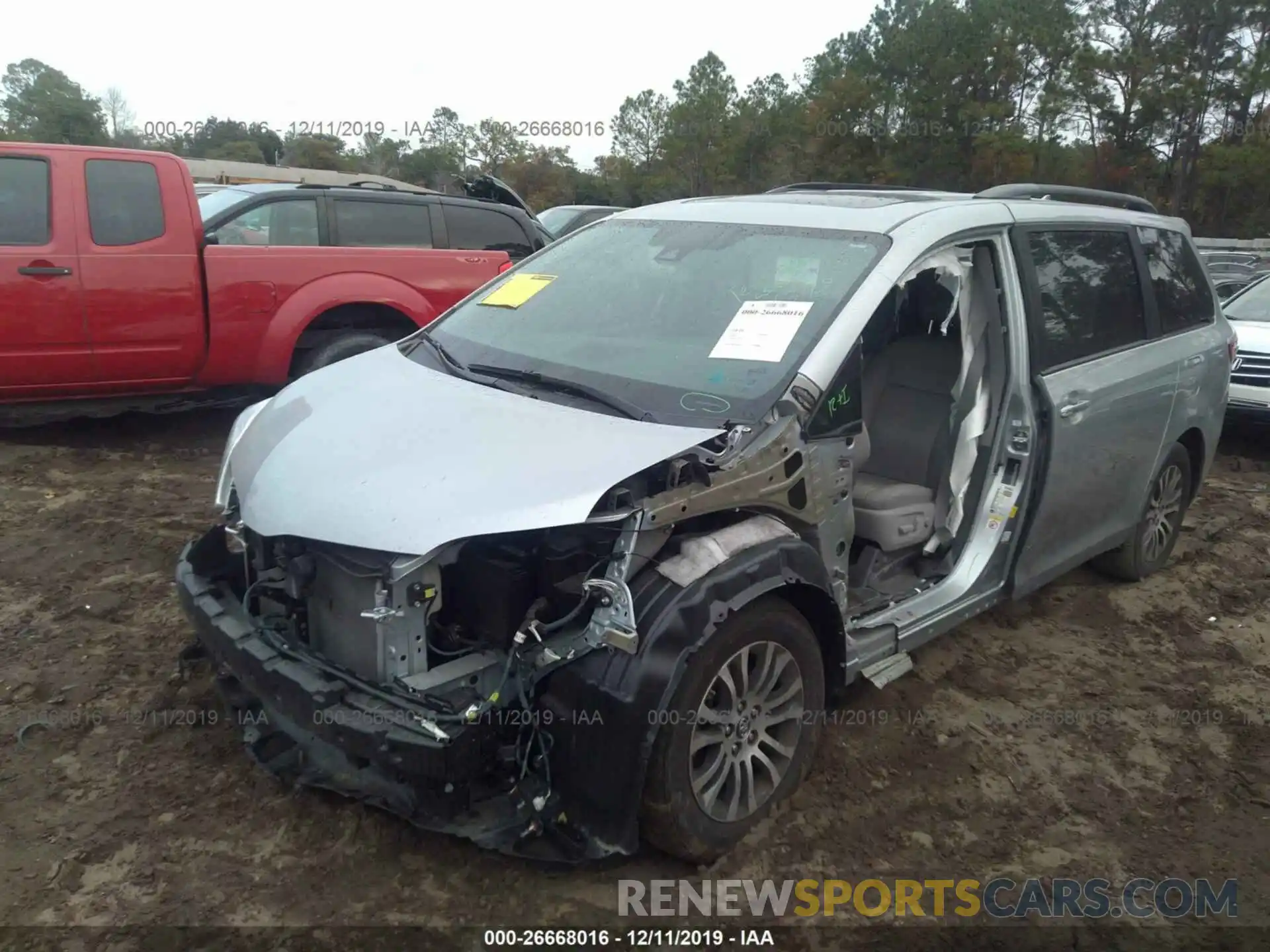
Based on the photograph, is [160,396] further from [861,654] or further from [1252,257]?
[1252,257]

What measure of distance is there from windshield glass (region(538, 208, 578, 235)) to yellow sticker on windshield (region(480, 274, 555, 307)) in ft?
38.1

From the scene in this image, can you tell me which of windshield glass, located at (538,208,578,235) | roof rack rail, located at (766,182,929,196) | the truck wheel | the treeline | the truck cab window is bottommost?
the truck wheel

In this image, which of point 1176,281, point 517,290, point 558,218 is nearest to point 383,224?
point 517,290

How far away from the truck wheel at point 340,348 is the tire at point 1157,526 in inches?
190

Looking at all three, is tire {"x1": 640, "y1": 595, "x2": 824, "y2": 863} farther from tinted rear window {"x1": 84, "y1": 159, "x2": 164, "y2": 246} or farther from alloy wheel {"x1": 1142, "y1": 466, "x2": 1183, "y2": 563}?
tinted rear window {"x1": 84, "y1": 159, "x2": 164, "y2": 246}

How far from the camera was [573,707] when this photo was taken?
236 centimetres

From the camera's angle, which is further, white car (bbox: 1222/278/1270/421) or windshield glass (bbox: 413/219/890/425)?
white car (bbox: 1222/278/1270/421)

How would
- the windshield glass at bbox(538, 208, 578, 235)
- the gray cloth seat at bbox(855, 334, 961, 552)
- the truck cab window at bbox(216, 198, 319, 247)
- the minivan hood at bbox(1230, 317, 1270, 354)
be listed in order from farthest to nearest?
the windshield glass at bbox(538, 208, 578, 235)
the minivan hood at bbox(1230, 317, 1270, 354)
the truck cab window at bbox(216, 198, 319, 247)
the gray cloth seat at bbox(855, 334, 961, 552)

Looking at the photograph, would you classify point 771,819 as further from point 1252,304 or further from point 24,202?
point 1252,304

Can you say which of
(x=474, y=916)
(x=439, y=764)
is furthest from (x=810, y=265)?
(x=474, y=916)

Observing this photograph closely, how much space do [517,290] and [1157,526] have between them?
3.50 metres

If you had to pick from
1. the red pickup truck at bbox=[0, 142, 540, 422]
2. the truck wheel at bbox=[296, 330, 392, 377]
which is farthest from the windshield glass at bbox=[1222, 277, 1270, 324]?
the truck wheel at bbox=[296, 330, 392, 377]

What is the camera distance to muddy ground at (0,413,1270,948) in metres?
2.55

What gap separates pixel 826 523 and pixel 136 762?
2.35 m
